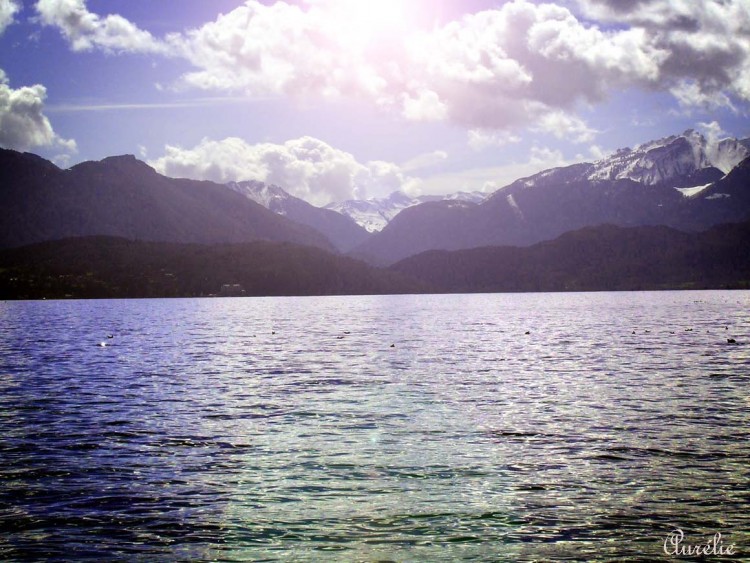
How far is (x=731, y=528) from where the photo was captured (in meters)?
22.5

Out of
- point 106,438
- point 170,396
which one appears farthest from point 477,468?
point 170,396

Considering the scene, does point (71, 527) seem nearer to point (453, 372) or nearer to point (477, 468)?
point (477, 468)

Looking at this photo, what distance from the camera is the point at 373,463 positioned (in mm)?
31984

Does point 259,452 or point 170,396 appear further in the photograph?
point 170,396

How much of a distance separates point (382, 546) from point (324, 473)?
9196 mm

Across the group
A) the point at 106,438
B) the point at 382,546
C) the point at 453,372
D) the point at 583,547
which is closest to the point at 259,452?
the point at 106,438

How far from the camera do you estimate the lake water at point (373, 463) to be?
72.4 feet

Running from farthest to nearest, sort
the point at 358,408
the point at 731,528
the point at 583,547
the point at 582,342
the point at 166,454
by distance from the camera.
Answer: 1. the point at 582,342
2. the point at 358,408
3. the point at 166,454
4. the point at 731,528
5. the point at 583,547

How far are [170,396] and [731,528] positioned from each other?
42001mm

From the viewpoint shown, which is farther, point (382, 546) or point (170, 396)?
point (170, 396)

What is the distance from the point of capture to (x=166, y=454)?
1329 inches

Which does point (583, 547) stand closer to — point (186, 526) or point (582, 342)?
point (186, 526)

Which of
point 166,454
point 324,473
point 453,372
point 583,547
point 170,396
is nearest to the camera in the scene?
point 583,547

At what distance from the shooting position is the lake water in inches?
869
